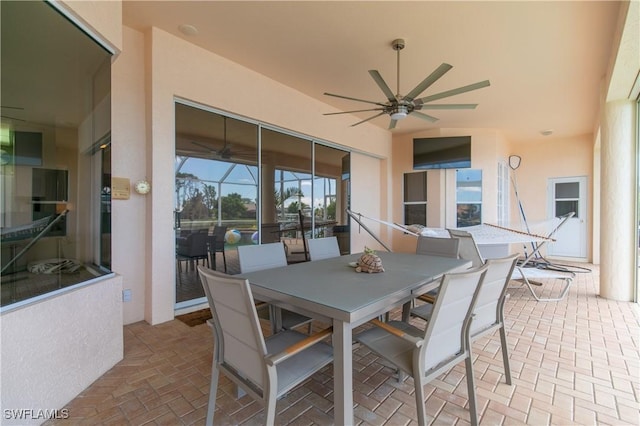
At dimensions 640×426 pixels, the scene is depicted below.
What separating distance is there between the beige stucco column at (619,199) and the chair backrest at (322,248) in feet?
11.9

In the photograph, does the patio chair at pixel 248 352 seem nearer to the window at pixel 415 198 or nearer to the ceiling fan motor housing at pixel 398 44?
the ceiling fan motor housing at pixel 398 44

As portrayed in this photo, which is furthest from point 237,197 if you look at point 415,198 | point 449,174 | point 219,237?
point 449,174

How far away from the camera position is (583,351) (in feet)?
7.66

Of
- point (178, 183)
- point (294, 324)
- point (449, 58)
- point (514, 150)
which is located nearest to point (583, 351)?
point (294, 324)

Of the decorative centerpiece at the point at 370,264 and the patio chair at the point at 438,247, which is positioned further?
the patio chair at the point at 438,247

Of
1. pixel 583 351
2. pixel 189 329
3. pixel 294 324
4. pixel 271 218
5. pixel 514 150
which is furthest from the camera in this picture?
pixel 514 150

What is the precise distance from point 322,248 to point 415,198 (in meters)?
4.40

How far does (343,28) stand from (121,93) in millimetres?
2263

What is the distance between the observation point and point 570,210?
6715 millimetres

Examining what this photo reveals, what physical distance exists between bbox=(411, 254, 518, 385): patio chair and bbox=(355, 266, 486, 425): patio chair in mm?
142

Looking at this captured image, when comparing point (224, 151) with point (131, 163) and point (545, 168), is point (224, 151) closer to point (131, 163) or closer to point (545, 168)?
point (131, 163)

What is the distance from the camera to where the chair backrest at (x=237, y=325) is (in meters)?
1.15

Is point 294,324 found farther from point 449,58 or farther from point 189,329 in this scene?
point 449,58

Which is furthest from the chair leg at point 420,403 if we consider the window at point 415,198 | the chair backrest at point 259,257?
the window at point 415,198
